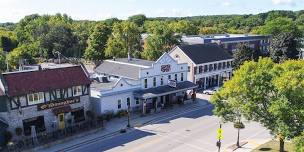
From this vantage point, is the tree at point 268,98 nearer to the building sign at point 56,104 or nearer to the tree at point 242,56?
the building sign at point 56,104

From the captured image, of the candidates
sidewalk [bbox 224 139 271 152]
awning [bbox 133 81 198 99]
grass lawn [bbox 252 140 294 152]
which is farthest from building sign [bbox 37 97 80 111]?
grass lawn [bbox 252 140 294 152]

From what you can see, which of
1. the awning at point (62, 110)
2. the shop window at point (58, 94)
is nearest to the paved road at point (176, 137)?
the awning at point (62, 110)

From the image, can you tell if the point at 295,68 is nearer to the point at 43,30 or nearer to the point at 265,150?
the point at 265,150

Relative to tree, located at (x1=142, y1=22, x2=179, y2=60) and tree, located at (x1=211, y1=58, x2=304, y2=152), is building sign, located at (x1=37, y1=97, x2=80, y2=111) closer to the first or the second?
tree, located at (x1=211, y1=58, x2=304, y2=152)

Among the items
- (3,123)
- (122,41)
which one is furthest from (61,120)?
(122,41)

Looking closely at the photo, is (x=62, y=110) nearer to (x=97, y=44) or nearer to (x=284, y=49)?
(x=97, y=44)
